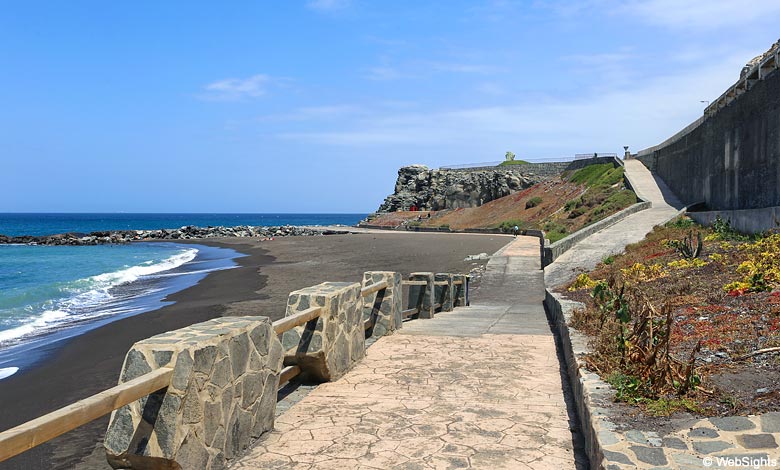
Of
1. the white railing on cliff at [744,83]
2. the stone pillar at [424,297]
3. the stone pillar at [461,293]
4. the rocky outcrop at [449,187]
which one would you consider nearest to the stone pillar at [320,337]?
the stone pillar at [424,297]

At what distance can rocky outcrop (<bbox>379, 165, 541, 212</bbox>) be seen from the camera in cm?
7038

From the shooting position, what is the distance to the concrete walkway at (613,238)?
65.2ft

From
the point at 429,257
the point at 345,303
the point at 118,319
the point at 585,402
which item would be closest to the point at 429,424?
the point at 585,402

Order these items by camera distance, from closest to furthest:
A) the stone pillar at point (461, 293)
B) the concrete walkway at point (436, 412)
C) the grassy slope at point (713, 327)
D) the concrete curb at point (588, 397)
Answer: the concrete curb at point (588, 397) → the grassy slope at point (713, 327) → the concrete walkway at point (436, 412) → the stone pillar at point (461, 293)

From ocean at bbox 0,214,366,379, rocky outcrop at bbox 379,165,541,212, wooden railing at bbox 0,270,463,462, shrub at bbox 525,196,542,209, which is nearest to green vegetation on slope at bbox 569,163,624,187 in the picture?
shrub at bbox 525,196,542,209

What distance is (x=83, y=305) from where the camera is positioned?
21.2 metres

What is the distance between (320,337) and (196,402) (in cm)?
278

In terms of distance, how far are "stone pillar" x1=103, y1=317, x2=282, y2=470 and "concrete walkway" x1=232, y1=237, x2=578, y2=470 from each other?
0.32 meters

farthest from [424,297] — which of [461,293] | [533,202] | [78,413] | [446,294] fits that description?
[533,202]

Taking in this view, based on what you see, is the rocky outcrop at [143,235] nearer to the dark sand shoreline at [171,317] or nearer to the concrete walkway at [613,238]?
the dark sand shoreline at [171,317]

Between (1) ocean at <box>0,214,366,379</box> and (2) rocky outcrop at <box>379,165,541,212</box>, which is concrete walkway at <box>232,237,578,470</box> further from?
(2) rocky outcrop at <box>379,165,541,212</box>

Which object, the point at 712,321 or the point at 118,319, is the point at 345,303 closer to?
the point at 712,321

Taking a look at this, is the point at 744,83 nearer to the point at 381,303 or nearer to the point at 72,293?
the point at 381,303

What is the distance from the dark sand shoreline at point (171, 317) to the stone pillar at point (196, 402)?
2.18 m
